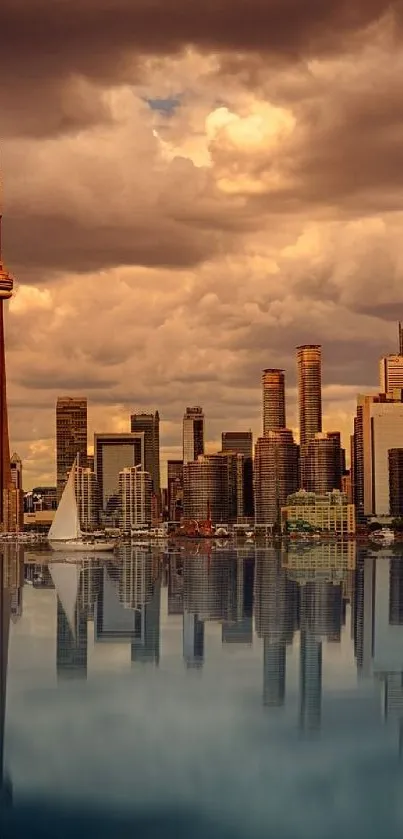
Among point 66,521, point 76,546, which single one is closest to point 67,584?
point 76,546

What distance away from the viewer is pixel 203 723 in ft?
Answer: 103

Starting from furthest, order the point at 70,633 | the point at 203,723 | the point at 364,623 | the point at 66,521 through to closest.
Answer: the point at 66,521 → the point at 364,623 → the point at 70,633 → the point at 203,723

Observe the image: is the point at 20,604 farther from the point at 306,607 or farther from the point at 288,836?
the point at 288,836

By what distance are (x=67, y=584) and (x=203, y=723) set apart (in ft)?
184

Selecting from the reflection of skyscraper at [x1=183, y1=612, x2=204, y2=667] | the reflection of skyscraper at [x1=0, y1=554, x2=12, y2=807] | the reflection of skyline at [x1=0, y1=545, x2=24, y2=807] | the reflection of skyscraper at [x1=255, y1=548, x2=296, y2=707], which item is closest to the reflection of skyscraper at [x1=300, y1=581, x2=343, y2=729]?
the reflection of skyscraper at [x1=255, y1=548, x2=296, y2=707]

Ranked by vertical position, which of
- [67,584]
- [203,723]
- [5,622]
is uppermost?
[5,622]

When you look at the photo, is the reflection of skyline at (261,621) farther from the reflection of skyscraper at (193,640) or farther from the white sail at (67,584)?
the white sail at (67,584)

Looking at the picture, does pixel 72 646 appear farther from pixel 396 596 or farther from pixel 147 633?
pixel 396 596

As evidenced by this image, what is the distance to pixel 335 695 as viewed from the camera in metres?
34.9

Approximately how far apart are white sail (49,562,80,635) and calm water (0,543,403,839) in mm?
859

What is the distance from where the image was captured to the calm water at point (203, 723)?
23.6m

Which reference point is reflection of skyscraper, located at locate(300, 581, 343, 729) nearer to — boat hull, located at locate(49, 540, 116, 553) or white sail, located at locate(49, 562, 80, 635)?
white sail, located at locate(49, 562, 80, 635)

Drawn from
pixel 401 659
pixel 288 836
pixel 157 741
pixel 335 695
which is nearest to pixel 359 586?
pixel 401 659

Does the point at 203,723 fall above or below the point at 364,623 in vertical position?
below
